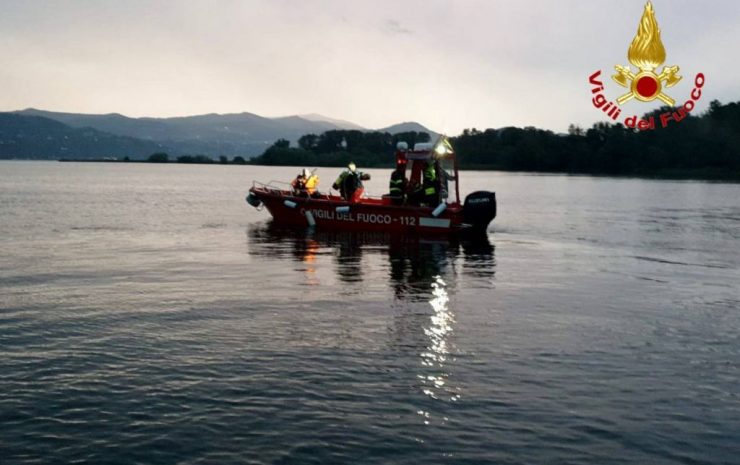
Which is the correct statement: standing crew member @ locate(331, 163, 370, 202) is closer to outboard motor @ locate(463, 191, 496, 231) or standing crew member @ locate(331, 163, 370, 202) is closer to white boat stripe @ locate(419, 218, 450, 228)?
white boat stripe @ locate(419, 218, 450, 228)

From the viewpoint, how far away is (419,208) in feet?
80.4

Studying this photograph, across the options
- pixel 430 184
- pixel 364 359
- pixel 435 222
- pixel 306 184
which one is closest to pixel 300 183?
pixel 306 184

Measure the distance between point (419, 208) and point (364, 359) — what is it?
15.4m

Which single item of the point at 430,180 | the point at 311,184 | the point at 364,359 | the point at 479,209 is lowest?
the point at 364,359

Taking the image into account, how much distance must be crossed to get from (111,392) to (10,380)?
1.24 m

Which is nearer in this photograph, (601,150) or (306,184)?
(306,184)

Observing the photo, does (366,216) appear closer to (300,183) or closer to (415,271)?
(300,183)

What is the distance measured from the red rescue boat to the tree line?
91720 millimetres

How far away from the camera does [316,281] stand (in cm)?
1566

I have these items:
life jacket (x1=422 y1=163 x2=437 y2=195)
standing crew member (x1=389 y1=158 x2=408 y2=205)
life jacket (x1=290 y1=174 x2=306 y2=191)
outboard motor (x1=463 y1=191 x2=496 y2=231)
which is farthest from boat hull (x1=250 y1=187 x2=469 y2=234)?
life jacket (x1=422 y1=163 x2=437 y2=195)

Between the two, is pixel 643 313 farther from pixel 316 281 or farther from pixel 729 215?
pixel 729 215

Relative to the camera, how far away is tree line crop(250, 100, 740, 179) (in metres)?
110

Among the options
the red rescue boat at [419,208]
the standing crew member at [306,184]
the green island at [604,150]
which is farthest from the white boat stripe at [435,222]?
the green island at [604,150]

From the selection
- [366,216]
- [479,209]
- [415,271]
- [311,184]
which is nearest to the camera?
[415,271]
